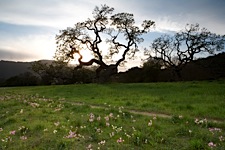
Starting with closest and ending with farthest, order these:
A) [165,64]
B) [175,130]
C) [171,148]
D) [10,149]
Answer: [171,148], [10,149], [175,130], [165,64]

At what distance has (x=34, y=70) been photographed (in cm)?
4947

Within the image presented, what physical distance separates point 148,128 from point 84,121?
121 inches

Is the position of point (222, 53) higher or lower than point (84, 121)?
higher

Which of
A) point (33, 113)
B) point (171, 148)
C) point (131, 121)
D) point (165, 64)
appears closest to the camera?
point (171, 148)

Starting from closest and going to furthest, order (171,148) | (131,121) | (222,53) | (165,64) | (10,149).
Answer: (171,148) → (10,149) → (131,121) → (222,53) → (165,64)

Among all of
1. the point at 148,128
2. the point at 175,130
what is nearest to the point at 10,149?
the point at 148,128

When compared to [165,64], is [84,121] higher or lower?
lower

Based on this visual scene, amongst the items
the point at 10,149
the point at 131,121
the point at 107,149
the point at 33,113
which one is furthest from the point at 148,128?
the point at 33,113

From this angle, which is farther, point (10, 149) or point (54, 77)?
point (54, 77)

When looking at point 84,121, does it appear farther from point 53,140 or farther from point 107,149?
point 107,149

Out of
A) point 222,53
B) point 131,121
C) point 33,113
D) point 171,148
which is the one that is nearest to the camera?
point 171,148

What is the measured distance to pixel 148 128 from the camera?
399 inches

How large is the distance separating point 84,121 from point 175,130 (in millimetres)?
3991

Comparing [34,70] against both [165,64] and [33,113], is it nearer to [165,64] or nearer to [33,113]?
[165,64]
